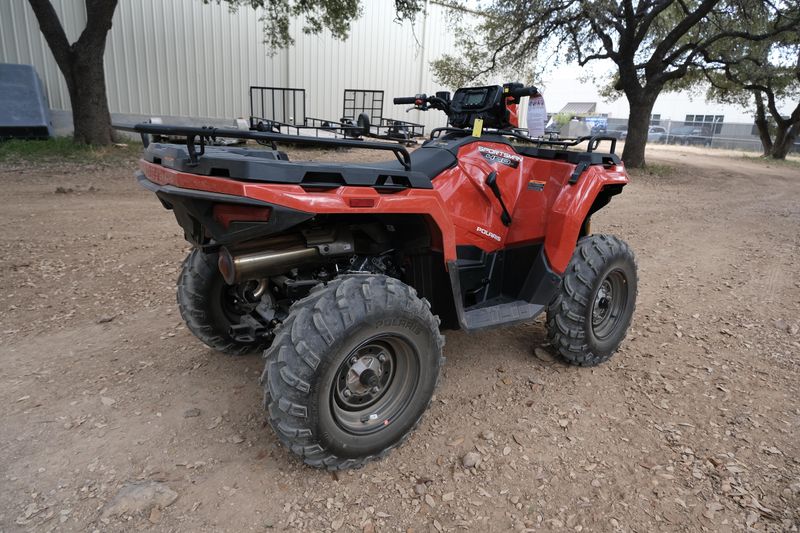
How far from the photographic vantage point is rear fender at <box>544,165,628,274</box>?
10.8 ft

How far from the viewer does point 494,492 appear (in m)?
2.47

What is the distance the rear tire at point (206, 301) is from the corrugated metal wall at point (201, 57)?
1278 cm

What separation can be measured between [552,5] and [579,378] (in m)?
14.0

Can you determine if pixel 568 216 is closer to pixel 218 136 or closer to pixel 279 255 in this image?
pixel 279 255

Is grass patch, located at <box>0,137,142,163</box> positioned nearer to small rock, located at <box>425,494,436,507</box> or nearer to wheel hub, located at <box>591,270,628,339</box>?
wheel hub, located at <box>591,270,628,339</box>

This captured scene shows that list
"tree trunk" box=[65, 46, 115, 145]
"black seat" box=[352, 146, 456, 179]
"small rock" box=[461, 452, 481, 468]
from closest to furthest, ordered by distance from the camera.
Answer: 1. "small rock" box=[461, 452, 481, 468]
2. "black seat" box=[352, 146, 456, 179]
3. "tree trunk" box=[65, 46, 115, 145]

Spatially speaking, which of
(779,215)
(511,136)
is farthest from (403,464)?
(779,215)

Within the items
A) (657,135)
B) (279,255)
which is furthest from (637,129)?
(657,135)

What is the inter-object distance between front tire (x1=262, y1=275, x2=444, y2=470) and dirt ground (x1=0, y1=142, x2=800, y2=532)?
8.3 inches

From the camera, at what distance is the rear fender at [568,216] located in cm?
330

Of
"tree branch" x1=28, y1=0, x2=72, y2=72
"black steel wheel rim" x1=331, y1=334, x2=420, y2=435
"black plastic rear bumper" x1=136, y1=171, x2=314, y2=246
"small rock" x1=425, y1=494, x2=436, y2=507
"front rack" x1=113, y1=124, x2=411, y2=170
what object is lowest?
"small rock" x1=425, y1=494, x2=436, y2=507

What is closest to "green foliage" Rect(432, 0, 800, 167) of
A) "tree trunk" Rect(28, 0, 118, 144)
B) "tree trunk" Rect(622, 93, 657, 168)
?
"tree trunk" Rect(622, 93, 657, 168)

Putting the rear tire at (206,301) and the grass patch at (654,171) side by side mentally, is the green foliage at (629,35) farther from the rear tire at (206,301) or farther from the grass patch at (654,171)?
the rear tire at (206,301)

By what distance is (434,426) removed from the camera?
2.94 meters
